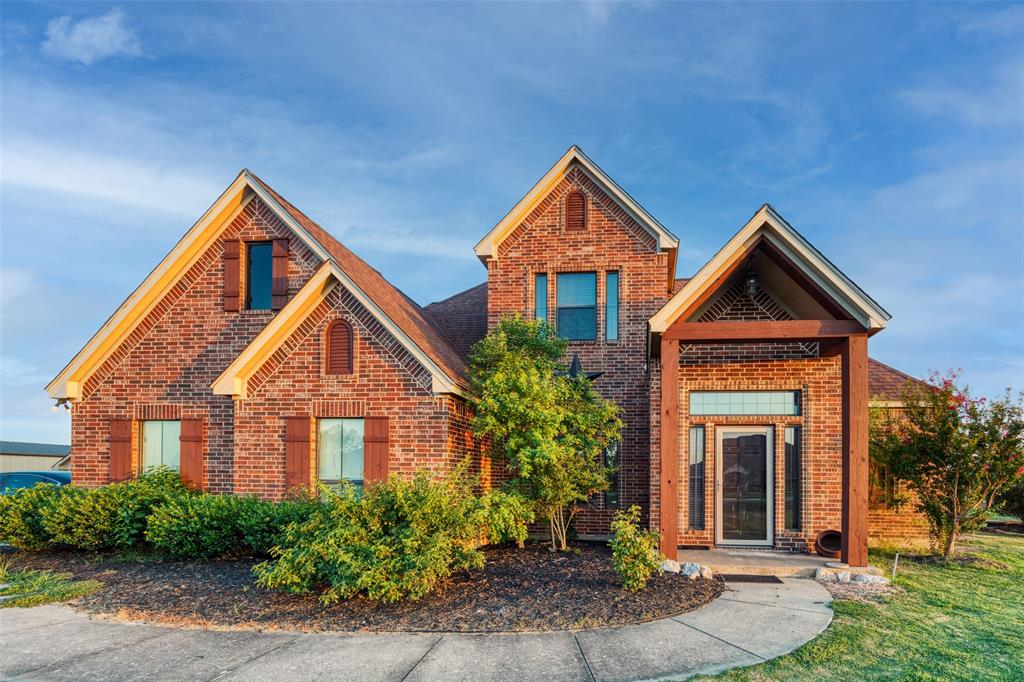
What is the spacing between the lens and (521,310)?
1541 cm

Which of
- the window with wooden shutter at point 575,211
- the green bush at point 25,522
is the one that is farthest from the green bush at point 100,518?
the window with wooden shutter at point 575,211

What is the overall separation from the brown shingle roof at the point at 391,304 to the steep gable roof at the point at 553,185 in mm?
2046

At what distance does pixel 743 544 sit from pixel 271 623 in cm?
861

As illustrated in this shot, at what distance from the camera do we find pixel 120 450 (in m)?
14.5

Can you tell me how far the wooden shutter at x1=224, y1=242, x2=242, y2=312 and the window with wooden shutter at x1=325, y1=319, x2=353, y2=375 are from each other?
283 centimetres

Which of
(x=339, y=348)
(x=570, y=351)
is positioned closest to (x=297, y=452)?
(x=339, y=348)

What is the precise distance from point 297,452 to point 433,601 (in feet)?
17.4

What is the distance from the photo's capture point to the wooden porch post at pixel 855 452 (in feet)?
35.8

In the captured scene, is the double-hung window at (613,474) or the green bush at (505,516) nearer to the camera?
the green bush at (505,516)

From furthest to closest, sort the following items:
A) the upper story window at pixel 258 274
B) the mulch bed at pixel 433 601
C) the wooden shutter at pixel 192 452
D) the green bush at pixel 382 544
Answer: the upper story window at pixel 258 274, the wooden shutter at pixel 192 452, the green bush at pixel 382 544, the mulch bed at pixel 433 601

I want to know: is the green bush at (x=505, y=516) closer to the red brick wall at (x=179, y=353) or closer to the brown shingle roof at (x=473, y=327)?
the brown shingle roof at (x=473, y=327)

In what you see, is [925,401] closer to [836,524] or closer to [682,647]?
[836,524]

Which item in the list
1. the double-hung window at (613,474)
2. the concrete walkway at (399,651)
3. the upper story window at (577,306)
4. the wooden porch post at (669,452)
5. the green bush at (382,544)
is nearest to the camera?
the concrete walkway at (399,651)

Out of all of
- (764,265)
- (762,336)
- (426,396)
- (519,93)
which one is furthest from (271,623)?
(519,93)
